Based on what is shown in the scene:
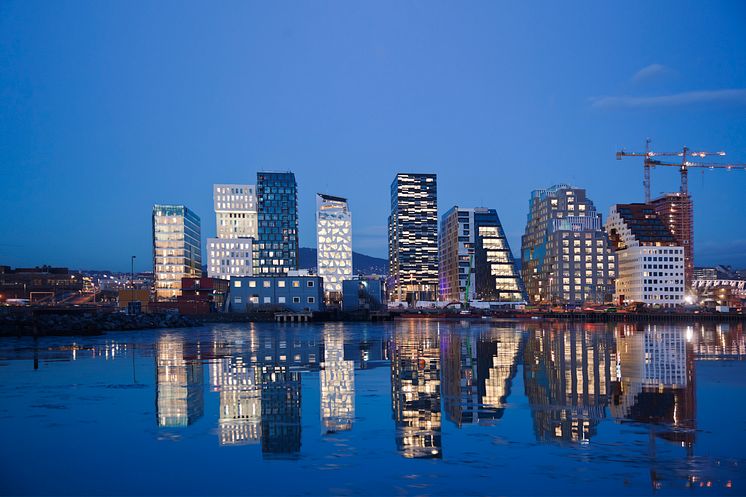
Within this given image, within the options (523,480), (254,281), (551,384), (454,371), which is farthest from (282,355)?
(254,281)

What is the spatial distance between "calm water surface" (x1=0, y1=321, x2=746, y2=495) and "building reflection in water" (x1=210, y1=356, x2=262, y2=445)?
77 mm

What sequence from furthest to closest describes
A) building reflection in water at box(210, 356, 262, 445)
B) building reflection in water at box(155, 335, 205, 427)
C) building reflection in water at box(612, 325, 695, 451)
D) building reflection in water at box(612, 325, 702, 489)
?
building reflection in water at box(155, 335, 205, 427) → building reflection in water at box(612, 325, 695, 451) → building reflection in water at box(210, 356, 262, 445) → building reflection in water at box(612, 325, 702, 489)

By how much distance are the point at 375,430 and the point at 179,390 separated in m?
10.6

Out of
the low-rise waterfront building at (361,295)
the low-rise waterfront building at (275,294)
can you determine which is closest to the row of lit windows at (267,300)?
the low-rise waterfront building at (275,294)

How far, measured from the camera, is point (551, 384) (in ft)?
88.1

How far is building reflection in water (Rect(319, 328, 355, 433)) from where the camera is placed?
1892cm

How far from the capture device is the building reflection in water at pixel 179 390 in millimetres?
19938

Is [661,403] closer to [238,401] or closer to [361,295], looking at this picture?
[238,401]

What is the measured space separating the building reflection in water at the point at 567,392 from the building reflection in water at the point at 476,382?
102cm

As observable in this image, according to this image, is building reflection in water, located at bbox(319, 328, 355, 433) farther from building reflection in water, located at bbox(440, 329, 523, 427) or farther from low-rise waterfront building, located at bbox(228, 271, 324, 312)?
low-rise waterfront building, located at bbox(228, 271, 324, 312)

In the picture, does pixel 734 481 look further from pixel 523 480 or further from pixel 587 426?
pixel 587 426

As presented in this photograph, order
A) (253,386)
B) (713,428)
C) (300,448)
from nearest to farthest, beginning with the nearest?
(300,448) → (713,428) → (253,386)

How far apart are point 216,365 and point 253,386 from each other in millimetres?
9793

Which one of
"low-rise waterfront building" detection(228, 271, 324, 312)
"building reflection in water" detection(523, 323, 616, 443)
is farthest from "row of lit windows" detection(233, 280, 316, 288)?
"building reflection in water" detection(523, 323, 616, 443)
